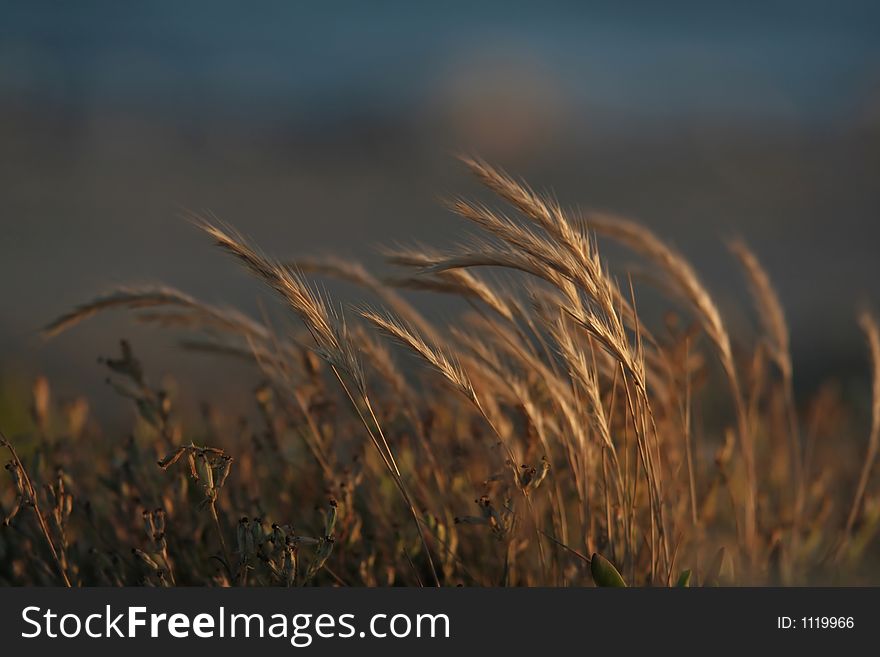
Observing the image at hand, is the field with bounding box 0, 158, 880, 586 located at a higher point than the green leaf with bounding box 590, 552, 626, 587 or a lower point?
higher

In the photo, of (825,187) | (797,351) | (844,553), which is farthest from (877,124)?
(844,553)

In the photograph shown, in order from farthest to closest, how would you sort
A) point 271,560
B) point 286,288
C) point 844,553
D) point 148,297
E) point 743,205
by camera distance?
1. point 743,205
2. point 844,553
3. point 148,297
4. point 271,560
5. point 286,288

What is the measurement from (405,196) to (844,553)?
24.4 meters

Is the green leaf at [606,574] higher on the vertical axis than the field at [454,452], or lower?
lower

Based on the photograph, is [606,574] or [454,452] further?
[454,452]

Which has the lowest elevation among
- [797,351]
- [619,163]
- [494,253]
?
[494,253]

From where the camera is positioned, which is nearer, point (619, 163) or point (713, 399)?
point (713, 399)

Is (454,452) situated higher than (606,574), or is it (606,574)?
(454,452)

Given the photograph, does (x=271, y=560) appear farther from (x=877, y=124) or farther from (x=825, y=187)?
(x=877, y=124)

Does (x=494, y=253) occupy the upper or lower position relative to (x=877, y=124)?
lower

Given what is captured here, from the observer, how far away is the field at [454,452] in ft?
7.21

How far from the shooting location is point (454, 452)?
3.00 metres

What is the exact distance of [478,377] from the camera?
2.84m

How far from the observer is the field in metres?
2.20
